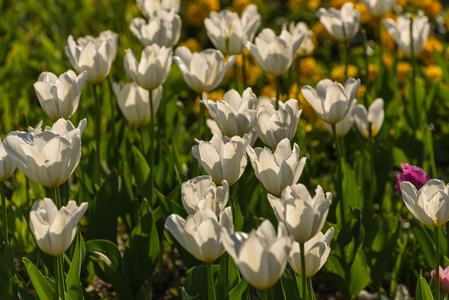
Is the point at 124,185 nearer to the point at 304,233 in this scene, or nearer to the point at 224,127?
the point at 224,127

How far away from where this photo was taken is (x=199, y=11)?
14.3ft

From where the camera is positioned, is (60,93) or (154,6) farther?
(154,6)

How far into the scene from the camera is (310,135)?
257 cm

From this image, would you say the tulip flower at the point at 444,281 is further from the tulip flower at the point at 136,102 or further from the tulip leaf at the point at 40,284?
the tulip flower at the point at 136,102

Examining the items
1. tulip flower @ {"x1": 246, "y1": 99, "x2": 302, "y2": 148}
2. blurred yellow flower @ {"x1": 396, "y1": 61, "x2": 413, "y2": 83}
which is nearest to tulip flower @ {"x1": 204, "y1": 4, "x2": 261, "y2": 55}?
tulip flower @ {"x1": 246, "y1": 99, "x2": 302, "y2": 148}

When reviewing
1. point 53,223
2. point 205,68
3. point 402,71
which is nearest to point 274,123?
point 205,68

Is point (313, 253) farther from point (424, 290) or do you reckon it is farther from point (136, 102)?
point (136, 102)

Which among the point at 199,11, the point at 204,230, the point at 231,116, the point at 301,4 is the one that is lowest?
the point at 301,4

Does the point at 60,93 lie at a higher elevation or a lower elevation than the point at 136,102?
higher

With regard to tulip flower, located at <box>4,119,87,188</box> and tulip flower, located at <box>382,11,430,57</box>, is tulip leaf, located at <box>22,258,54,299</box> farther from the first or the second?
tulip flower, located at <box>382,11,430,57</box>

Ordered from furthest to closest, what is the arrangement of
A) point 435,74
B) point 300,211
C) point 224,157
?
point 435,74, point 224,157, point 300,211

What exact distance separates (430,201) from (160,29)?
1.22 m

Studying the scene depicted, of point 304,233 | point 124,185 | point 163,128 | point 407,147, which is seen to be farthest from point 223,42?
point 304,233

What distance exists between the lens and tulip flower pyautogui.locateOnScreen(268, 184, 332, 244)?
1157mm
